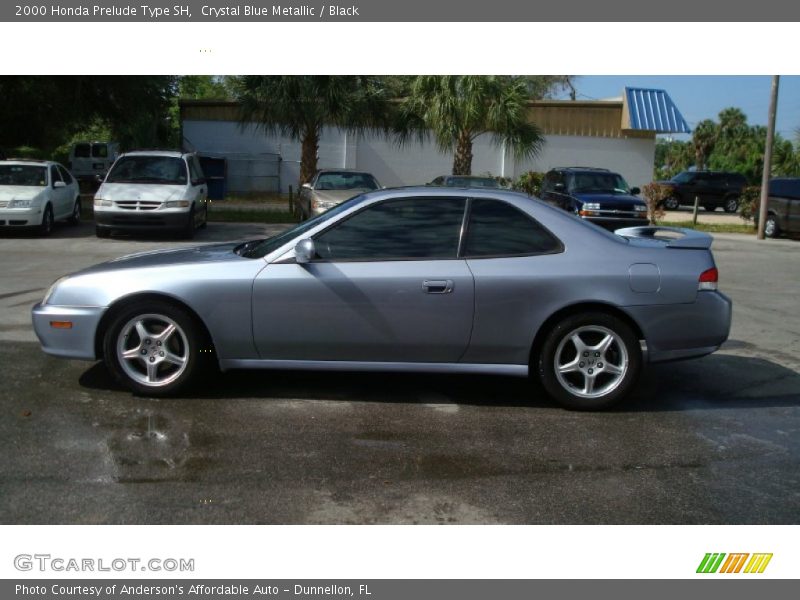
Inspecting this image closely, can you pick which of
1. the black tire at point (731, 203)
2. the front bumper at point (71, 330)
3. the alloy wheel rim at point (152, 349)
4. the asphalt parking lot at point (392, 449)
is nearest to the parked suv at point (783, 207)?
the black tire at point (731, 203)

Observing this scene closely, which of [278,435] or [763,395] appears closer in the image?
[278,435]

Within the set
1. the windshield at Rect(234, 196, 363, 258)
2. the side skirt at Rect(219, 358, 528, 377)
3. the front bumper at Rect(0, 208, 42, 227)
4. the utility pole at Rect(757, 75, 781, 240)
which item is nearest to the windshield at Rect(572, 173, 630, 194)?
the utility pole at Rect(757, 75, 781, 240)

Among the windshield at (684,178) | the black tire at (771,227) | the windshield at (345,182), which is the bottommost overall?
the black tire at (771,227)

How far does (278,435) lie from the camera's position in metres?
5.04

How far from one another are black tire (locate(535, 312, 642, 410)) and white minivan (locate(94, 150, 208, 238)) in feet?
37.8

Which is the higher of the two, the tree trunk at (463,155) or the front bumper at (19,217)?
the tree trunk at (463,155)

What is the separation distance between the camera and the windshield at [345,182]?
17.4 m

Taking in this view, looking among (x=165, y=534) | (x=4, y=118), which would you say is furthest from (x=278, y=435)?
(x=4, y=118)

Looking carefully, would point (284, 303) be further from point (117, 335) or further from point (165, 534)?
point (165, 534)

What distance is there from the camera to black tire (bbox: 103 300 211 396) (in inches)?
220

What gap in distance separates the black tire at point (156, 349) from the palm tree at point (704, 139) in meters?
59.8

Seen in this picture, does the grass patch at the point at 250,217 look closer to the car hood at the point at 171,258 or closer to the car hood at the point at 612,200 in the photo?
the car hood at the point at 612,200

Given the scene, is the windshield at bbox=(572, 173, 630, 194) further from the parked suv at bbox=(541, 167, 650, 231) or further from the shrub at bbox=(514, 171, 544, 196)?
the shrub at bbox=(514, 171, 544, 196)

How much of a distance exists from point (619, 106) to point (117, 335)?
3090 cm
